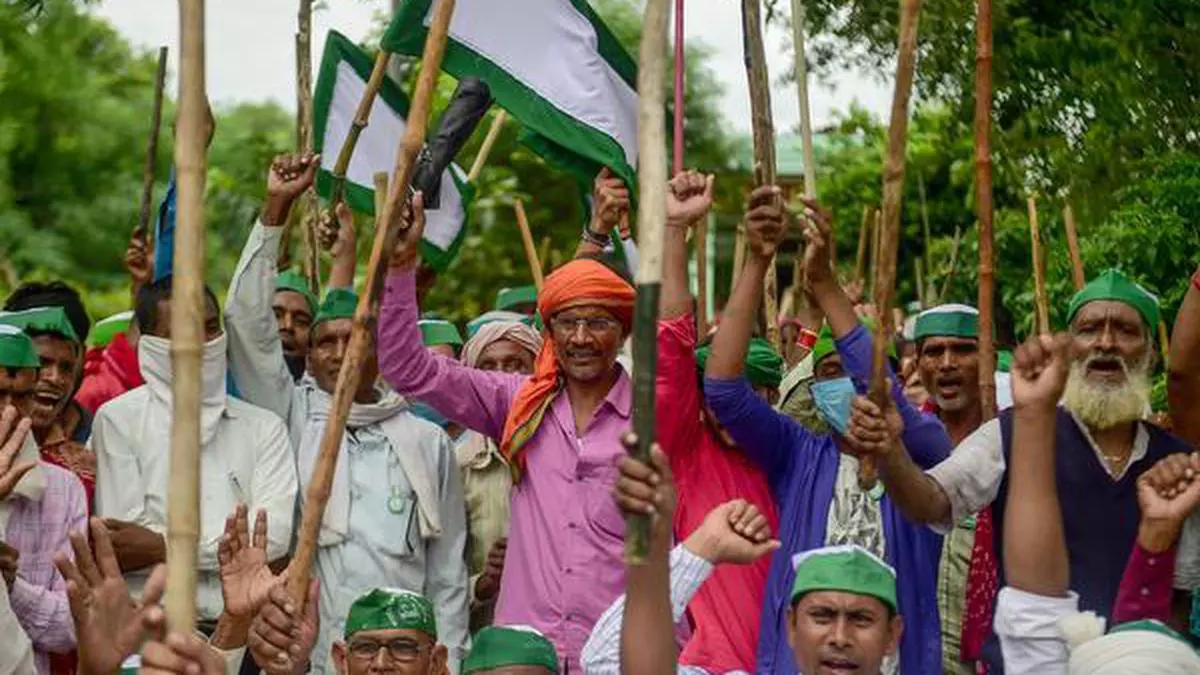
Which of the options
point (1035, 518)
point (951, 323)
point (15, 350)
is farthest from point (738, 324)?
point (15, 350)

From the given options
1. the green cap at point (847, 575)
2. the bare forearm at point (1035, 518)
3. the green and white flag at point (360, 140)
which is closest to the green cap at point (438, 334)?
the green and white flag at point (360, 140)

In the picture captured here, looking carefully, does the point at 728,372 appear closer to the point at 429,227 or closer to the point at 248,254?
the point at 248,254

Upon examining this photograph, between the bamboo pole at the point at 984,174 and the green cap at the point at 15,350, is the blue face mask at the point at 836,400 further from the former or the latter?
the green cap at the point at 15,350

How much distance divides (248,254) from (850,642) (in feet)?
8.37

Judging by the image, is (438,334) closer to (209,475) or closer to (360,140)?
(360,140)

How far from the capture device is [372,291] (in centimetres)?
592

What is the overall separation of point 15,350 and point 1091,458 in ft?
9.96

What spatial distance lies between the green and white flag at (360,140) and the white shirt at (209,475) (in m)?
1.89

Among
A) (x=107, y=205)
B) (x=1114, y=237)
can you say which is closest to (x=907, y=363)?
(x=1114, y=237)

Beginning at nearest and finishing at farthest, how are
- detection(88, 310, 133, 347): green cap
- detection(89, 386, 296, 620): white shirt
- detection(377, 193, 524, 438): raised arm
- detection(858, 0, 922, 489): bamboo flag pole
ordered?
detection(858, 0, 922, 489): bamboo flag pole
detection(377, 193, 524, 438): raised arm
detection(89, 386, 296, 620): white shirt
detection(88, 310, 133, 347): green cap

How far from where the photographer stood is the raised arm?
25.2ft

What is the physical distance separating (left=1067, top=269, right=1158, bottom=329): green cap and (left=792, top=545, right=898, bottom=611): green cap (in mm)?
1206

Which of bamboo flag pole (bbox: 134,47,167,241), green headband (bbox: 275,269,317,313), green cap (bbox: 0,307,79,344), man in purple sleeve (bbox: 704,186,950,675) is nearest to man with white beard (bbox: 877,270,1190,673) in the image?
man in purple sleeve (bbox: 704,186,950,675)

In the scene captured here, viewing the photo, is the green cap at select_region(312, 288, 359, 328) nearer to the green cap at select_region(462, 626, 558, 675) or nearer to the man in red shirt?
the man in red shirt
